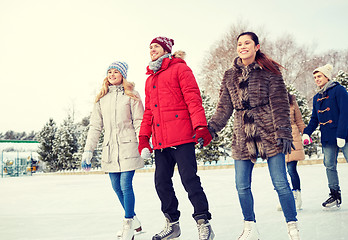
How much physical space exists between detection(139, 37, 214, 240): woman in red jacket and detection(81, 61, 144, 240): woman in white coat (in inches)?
11.4

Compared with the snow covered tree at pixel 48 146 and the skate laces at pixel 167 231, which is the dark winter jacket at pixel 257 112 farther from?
the snow covered tree at pixel 48 146

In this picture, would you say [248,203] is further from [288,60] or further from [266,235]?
[288,60]

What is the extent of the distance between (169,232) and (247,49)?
5.60 ft

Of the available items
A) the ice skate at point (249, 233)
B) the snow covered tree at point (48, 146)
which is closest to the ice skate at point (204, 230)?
the ice skate at point (249, 233)

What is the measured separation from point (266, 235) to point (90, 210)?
119 inches

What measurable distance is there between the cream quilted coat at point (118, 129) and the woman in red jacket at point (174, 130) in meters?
0.28

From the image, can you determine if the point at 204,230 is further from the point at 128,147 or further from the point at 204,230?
the point at 128,147

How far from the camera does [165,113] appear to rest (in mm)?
3088

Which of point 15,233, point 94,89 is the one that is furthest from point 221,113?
point 94,89

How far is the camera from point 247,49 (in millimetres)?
3033

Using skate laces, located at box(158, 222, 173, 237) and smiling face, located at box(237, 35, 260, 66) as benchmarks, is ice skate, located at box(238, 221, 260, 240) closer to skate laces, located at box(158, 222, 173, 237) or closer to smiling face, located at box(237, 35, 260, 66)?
skate laces, located at box(158, 222, 173, 237)

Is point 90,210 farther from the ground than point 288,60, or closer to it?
closer to it

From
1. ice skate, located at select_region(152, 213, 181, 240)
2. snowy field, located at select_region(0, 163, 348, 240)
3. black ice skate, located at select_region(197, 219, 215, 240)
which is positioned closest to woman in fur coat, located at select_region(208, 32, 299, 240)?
black ice skate, located at select_region(197, 219, 215, 240)

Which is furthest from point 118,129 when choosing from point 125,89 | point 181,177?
point 181,177
